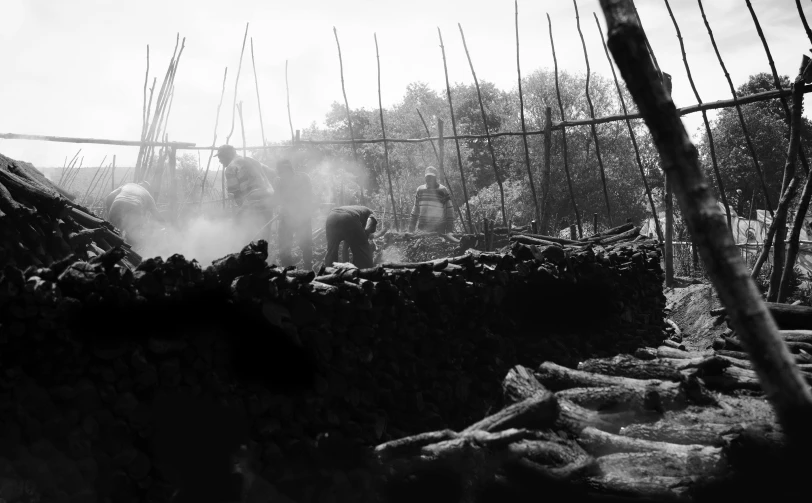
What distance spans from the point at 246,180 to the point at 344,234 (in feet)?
8.06

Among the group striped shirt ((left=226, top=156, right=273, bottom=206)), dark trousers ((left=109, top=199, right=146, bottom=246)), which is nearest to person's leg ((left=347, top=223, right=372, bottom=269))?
striped shirt ((left=226, top=156, right=273, bottom=206))

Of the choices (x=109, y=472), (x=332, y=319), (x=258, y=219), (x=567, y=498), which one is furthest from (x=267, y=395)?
(x=258, y=219)

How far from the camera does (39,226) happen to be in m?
4.54

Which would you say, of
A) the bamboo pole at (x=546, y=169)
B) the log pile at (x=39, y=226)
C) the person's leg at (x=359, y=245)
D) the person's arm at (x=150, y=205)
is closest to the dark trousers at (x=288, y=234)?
the person's leg at (x=359, y=245)

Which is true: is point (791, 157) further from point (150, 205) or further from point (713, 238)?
point (150, 205)

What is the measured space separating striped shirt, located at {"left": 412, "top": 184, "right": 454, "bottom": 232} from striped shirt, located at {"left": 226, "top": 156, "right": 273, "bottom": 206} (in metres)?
3.00

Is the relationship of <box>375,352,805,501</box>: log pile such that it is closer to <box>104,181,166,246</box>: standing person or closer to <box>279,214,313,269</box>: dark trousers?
<box>104,181,166,246</box>: standing person

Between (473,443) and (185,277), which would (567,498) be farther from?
(185,277)

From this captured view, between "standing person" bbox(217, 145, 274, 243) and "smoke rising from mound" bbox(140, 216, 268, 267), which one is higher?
"standing person" bbox(217, 145, 274, 243)

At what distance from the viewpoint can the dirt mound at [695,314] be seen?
7.91m

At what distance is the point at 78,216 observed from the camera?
17.7ft

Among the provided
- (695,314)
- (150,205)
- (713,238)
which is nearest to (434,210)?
(150,205)

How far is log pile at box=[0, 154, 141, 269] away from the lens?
4.20 meters

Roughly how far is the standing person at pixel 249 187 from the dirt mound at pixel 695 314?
612 centimetres
